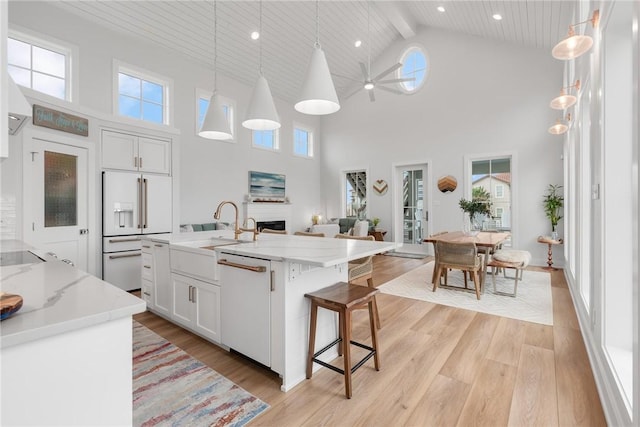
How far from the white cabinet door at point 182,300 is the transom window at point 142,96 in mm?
3278

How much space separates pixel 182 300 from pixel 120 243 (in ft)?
7.05

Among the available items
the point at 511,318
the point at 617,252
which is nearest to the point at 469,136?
the point at 511,318

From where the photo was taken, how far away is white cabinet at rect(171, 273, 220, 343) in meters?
2.42

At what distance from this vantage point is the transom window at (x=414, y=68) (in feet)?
22.9

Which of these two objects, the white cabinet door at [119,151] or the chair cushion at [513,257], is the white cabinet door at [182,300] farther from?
the chair cushion at [513,257]

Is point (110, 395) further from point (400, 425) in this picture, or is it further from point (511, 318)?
point (511, 318)

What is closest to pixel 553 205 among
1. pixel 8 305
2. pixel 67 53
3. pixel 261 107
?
pixel 261 107

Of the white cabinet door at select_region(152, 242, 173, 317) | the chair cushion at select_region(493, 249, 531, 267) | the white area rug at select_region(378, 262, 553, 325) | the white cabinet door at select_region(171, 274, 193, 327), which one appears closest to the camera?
the white cabinet door at select_region(171, 274, 193, 327)

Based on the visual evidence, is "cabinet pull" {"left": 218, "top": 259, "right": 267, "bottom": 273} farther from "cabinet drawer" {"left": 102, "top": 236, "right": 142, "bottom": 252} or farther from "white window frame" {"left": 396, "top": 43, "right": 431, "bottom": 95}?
"white window frame" {"left": 396, "top": 43, "right": 431, "bottom": 95}

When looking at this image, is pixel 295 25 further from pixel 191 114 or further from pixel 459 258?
pixel 459 258

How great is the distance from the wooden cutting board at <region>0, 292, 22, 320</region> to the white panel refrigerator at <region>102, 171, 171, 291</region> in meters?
3.65

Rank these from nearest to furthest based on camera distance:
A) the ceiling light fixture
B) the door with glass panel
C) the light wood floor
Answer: the light wood floor
the ceiling light fixture
the door with glass panel

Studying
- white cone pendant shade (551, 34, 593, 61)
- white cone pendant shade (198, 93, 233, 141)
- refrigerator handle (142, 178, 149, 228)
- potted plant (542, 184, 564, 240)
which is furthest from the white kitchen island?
potted plant (542, 184, 564, 240)

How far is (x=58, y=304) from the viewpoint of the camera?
37.0 inches
